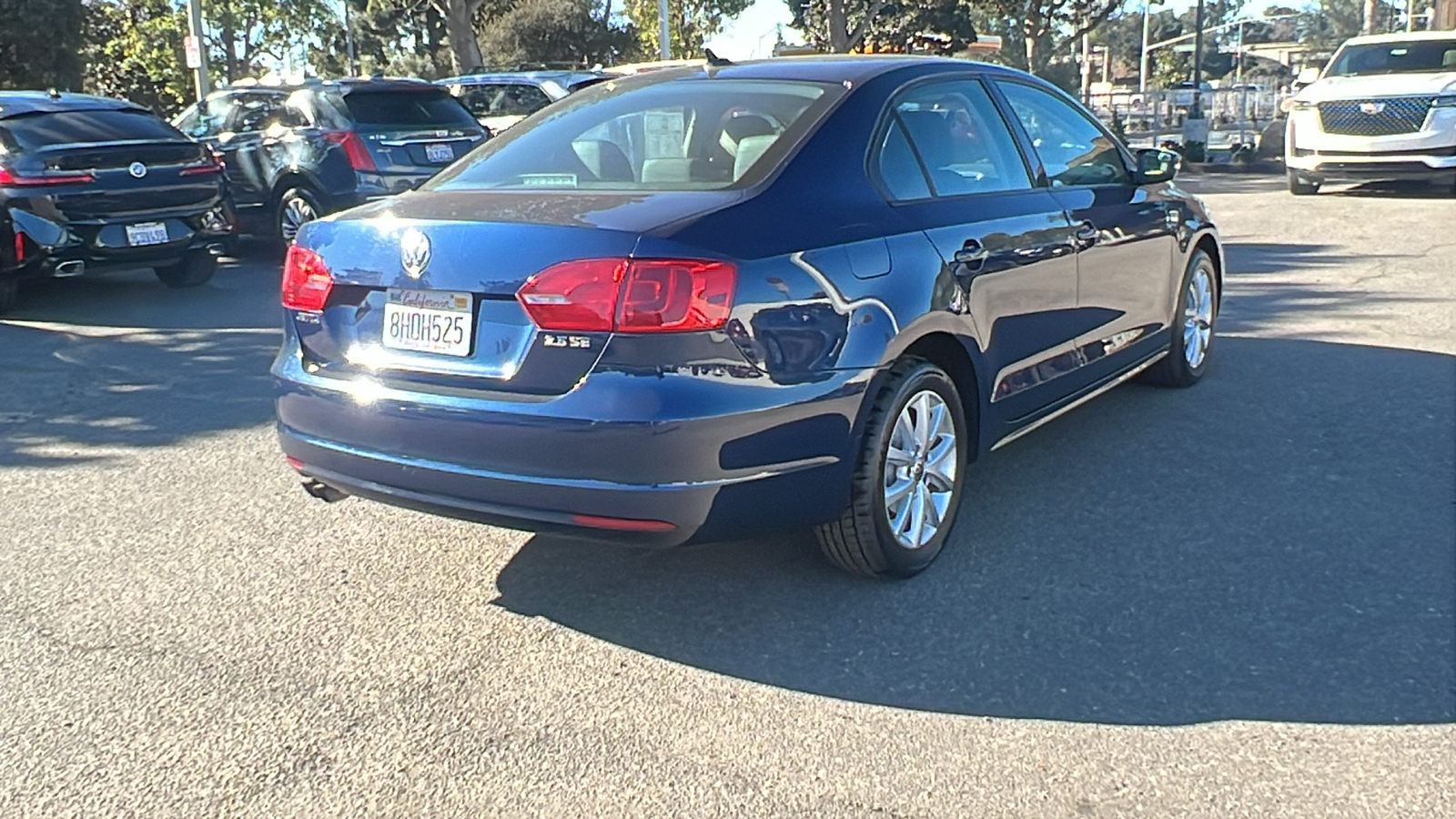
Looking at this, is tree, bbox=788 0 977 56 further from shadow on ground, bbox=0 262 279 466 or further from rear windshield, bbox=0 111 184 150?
shadow on ground, bbox=0 262 279 466

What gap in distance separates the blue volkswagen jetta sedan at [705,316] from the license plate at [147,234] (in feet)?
18.6

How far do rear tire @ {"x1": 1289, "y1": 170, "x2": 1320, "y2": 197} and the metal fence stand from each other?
794cm

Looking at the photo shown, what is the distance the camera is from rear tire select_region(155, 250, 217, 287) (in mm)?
10758

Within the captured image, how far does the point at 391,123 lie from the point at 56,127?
278 cm

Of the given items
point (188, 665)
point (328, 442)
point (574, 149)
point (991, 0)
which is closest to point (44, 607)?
point (188, 665)

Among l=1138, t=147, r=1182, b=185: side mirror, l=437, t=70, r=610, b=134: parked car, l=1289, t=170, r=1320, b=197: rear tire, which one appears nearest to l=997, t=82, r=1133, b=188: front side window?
l=1138, t=147, r=1182, b=185: side mirror

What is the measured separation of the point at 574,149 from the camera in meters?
4.54

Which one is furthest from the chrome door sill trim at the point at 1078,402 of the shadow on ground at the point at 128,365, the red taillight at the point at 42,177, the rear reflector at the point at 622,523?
the red taillight at the point at 42,177

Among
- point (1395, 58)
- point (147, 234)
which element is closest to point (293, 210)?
point (147, 234)

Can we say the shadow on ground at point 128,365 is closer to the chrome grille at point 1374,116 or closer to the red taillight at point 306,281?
the red taillight at point 306,281

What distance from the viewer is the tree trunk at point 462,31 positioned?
30.9 meters

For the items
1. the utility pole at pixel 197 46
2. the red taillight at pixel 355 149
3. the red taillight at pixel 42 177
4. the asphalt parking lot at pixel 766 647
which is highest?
the utility pole at pixel 197 46

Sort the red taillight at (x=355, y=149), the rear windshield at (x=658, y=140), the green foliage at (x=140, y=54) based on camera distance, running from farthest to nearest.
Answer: the green foliage at (x=140, y=54) < the red taillight at (x=355, y=149) < the rear windshield at (x=658, y=140)

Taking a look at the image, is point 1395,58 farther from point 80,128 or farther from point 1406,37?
point 80,128
